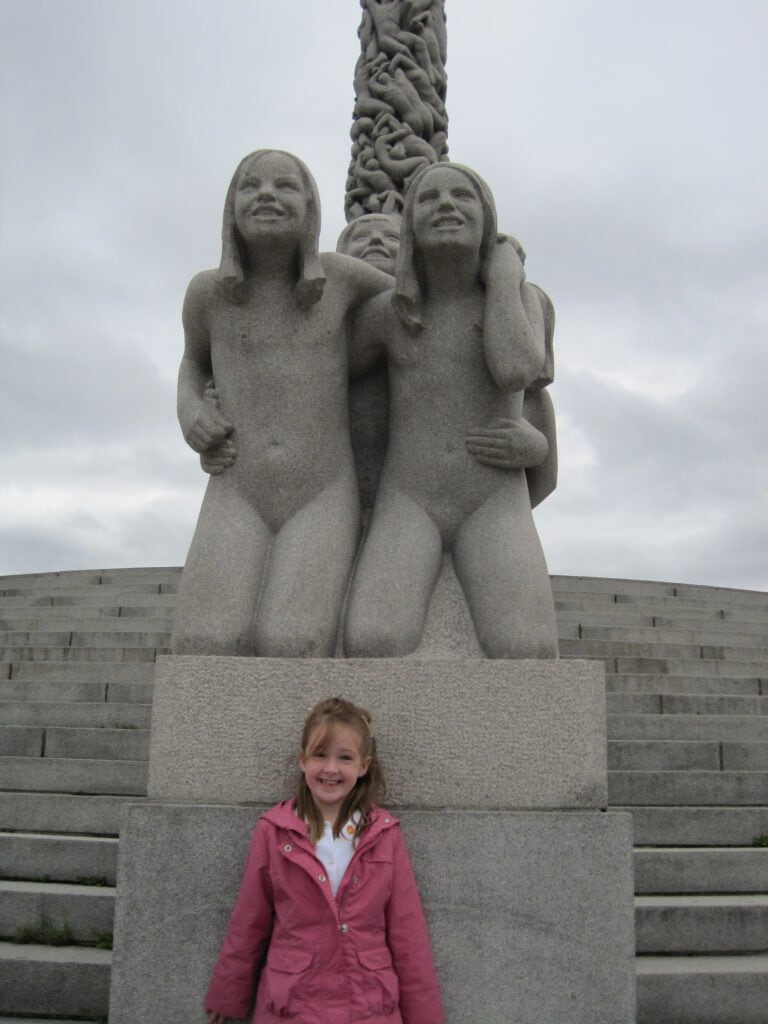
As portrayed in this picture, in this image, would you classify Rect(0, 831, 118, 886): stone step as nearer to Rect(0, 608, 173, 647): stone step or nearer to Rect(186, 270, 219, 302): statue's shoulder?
Rect(186, 270, 219, 302): statue's shoulder

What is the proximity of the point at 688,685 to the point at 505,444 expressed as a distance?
397 centimetres

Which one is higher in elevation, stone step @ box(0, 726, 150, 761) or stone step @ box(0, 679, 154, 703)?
stone step @ box(0, 679, 154, 703)

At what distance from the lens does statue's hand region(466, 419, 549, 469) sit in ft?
11.1

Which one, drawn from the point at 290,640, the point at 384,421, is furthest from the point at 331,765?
the point at 384,421

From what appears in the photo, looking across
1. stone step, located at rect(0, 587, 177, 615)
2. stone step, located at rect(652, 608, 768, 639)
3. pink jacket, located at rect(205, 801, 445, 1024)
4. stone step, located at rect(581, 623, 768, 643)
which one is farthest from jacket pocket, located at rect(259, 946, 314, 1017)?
stone step, located at rect(652, 608, 768, 639)

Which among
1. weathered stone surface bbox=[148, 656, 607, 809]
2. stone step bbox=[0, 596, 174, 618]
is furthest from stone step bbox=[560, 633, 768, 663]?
weathered stone surface bbox=[148, 656, 607, 809]

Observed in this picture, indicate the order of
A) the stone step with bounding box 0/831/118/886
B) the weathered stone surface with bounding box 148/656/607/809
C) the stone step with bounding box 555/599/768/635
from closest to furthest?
the weathered stone surface with bounding box 148/656/607/809 < the stone step with bounding box 0/831/118/886 < the stone step with bounding box 555/599/768/635

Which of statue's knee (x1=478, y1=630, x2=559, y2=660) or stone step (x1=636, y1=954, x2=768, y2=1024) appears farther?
stone step (x1=636, y1=954, x2=768, y2=1024)

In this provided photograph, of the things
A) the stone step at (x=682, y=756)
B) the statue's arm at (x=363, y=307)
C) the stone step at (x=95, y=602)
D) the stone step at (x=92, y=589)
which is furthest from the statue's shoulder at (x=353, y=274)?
the stone step at (x=92, y=589)

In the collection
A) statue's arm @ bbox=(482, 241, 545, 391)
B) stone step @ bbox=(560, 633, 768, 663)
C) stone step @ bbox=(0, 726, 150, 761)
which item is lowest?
stone step @ bbox=(0, 726, 150, 761)

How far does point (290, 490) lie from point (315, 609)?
1.54 ft

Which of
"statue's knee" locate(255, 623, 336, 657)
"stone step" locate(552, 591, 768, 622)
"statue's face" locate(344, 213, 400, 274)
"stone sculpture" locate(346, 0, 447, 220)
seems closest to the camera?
"statue's knee" locate(255, 623, 336, 657)

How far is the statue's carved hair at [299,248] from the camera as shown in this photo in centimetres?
331

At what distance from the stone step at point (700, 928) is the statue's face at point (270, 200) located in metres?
3.02
